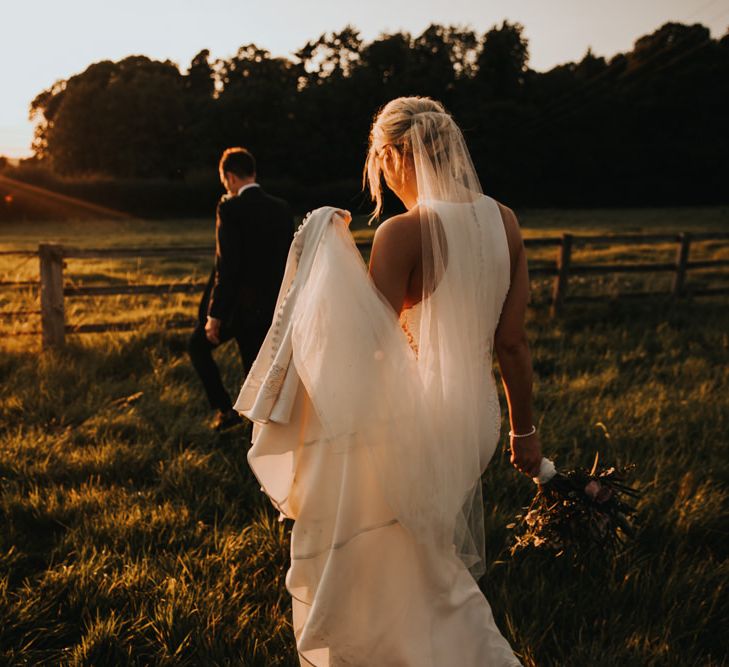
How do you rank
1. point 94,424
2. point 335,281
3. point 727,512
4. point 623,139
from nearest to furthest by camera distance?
point 335,281, point 727,512, point 94,424, point 623,139

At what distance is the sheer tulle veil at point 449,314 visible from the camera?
77.9 inches

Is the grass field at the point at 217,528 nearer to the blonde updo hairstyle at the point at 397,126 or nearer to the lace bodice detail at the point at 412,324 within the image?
the lace bodice detail at the point at 412,324

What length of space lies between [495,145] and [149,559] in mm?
48967

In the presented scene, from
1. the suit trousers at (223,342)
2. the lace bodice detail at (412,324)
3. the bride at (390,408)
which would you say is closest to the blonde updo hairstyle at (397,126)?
the bride at (390,408)

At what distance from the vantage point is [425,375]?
2068 mm

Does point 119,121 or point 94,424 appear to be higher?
point 119,121

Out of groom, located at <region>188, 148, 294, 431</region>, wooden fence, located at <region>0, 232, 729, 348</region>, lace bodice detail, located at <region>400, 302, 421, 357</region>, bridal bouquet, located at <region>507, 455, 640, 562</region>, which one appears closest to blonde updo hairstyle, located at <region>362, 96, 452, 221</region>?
lace bodice detail, located at <region>400, 302, 421, 357</region>

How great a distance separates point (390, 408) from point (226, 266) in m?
2.65

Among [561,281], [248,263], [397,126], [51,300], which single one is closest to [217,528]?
[248,263]

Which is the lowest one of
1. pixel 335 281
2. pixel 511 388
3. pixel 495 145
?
pixel 511 388

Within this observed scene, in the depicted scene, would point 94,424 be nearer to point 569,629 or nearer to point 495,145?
point 569,629

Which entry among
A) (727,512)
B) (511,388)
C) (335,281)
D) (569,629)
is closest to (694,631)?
(569,629)

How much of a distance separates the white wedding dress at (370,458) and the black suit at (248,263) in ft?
7.44

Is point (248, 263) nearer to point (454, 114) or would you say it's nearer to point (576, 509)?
point (576, 509)
